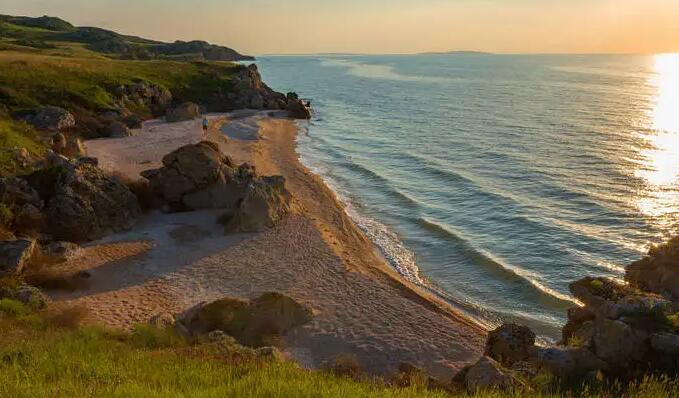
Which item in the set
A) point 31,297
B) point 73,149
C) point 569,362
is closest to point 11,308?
point 31,297

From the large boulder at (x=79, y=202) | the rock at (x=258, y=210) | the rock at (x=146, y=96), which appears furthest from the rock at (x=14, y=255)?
the rock at (x=146, y=96)

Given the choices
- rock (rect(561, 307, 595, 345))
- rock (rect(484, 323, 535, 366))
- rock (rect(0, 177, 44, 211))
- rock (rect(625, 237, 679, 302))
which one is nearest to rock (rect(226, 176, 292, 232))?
rock (rect(0, 177, 44, 211))

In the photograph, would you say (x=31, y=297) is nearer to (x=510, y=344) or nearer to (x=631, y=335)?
(x=510, y=344)

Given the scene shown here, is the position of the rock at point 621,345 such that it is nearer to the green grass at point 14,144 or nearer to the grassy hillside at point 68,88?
the green grass at point 14,144

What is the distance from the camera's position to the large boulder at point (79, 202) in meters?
26.4

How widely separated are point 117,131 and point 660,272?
49.5 m

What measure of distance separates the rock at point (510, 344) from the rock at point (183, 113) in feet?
190

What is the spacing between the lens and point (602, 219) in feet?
112

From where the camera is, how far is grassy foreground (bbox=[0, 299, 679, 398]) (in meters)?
8.05

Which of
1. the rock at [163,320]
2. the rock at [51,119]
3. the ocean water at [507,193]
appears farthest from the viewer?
the rock at [51,119]

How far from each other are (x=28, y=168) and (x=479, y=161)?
1503 inches

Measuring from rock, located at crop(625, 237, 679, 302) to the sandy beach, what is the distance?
233 inches

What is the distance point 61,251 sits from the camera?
24.8m

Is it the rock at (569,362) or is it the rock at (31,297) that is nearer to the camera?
the rock at (569,362)
